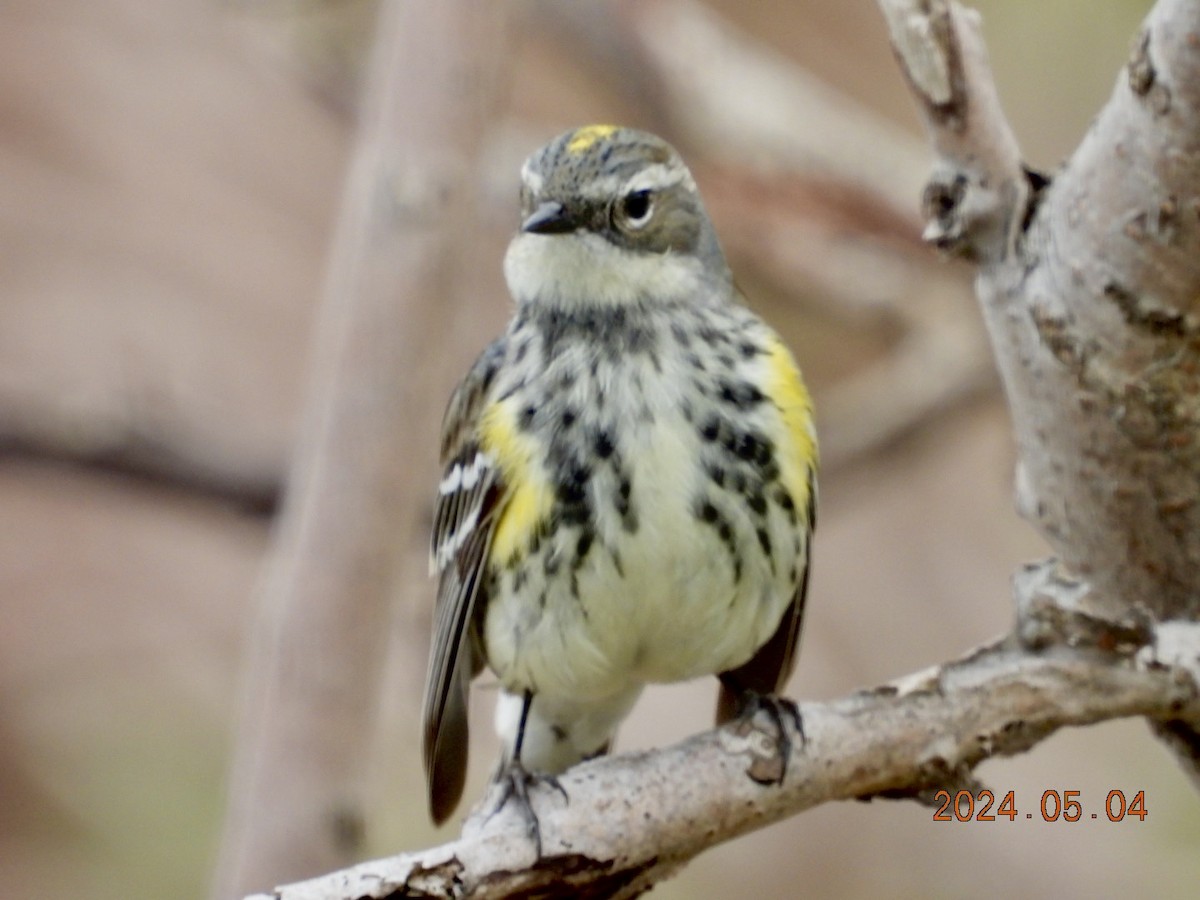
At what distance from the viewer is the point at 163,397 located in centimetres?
339

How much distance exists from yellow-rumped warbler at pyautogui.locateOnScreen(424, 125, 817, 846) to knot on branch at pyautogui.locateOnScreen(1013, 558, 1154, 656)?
357mm

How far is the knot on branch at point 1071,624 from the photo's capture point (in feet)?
7.29

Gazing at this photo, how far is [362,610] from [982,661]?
1.24 m

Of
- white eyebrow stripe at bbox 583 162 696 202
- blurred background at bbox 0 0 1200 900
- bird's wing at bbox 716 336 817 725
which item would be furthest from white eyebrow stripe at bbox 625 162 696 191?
blurred background at bbox 0 0 1200 900

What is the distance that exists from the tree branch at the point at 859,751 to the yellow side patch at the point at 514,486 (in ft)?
1.21

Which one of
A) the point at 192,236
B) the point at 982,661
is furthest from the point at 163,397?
the point at 192,236

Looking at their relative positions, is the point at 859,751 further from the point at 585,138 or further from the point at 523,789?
the point at 585,138

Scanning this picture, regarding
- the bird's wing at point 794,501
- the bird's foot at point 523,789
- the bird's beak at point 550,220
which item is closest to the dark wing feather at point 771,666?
the bird's wing at point 794,501

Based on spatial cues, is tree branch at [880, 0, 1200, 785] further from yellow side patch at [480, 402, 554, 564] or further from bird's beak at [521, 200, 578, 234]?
yellow side patch at [480, 402, 554, 564]

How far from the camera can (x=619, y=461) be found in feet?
7.50

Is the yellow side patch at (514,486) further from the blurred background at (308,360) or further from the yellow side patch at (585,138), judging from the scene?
the blurred background at (308,360)

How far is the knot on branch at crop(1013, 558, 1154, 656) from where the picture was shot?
2.22 metres

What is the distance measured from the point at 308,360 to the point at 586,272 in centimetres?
350

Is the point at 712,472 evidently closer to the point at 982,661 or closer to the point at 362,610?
the point at 982,661
